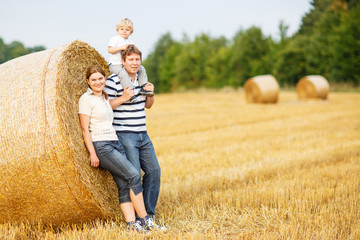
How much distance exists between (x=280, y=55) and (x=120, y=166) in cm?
3845

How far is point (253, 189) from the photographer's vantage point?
4.71 meters

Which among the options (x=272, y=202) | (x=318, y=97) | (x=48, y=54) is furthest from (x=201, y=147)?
(x=318, y=97)

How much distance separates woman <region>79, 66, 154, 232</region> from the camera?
336 centimetres

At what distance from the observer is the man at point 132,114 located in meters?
3.52

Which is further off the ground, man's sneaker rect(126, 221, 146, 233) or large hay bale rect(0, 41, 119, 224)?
large hay bale rect(0, 41, 119, 224)

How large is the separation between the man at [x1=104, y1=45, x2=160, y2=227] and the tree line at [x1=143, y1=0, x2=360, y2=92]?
90.1ft

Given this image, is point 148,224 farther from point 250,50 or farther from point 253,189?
point 250,50

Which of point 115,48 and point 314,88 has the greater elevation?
point 115,48

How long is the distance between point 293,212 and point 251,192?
0.74 meters

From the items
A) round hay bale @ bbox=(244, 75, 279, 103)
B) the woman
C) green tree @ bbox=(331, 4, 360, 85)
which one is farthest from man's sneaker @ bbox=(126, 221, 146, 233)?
green tree @ bbox=(331, 4, 360, 85)

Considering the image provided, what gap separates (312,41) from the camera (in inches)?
1398

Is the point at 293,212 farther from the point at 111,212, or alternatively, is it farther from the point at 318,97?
the point at 318,97

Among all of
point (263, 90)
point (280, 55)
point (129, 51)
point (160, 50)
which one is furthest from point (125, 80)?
point (160, 50)

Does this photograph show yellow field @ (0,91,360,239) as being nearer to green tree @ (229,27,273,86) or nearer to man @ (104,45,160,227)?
man @ (104,45,160,227)
